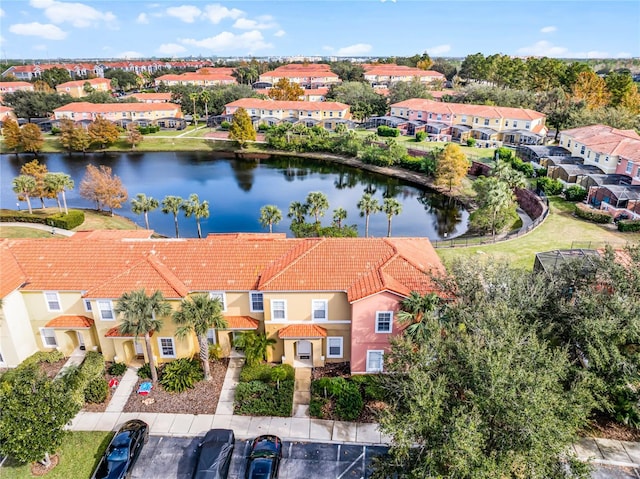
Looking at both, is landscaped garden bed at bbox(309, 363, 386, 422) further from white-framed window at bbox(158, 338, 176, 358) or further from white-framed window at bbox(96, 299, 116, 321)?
white-framed window at bbox(96, 299, 116, 321)

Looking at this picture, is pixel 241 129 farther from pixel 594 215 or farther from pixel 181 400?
pixel 181 400

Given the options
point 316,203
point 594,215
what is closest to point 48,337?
point 316,203

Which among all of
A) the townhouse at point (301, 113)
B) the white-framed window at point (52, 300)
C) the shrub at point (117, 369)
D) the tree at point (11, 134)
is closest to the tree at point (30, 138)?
the tree at point (11, 134)

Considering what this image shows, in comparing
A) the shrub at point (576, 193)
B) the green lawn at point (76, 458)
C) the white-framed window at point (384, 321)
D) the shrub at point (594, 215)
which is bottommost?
the green lawn at point (76, 458)

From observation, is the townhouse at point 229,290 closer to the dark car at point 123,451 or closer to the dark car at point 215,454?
the dark car at point 123,451

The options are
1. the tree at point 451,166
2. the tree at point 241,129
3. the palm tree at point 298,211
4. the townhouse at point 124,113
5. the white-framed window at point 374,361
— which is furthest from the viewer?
the townhouse at point 124,113

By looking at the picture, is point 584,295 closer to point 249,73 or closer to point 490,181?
point 490,181

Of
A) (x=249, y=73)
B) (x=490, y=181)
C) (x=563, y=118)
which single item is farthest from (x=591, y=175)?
(x=249, y=73)
